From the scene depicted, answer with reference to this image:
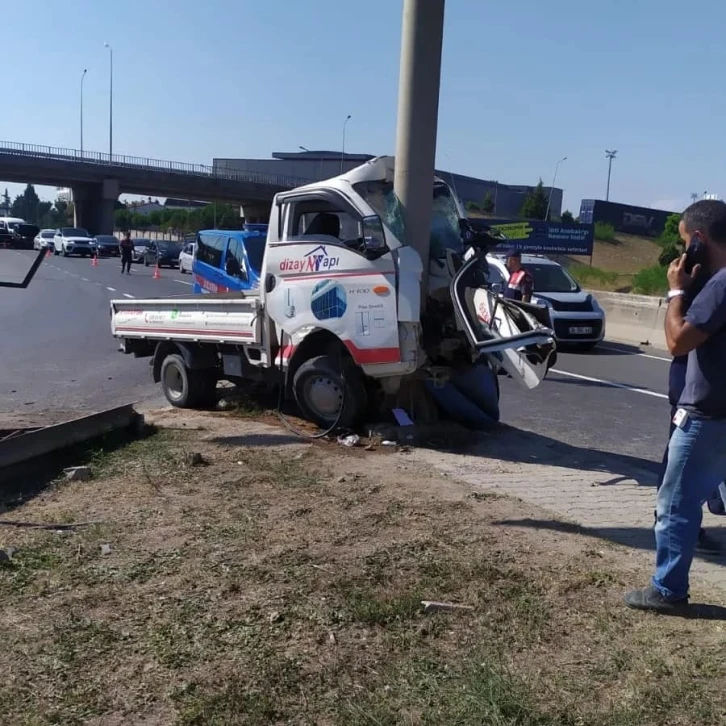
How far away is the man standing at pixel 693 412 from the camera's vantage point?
4117 mm

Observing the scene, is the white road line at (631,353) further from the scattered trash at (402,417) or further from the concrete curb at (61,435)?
the concrete curb at (61,435)

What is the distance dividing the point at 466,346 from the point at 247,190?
72.7 meters

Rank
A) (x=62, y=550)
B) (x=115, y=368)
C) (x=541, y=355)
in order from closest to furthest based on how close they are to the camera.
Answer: (x=62, y=550) < (x=541, y=355) < (x=115, y=368)

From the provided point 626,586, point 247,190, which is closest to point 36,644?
→ point 626,586

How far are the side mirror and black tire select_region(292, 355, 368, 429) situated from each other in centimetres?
110

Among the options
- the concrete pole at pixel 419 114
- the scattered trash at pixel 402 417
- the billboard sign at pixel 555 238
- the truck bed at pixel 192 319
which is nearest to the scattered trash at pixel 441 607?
the scattered trash at pixel 402 417

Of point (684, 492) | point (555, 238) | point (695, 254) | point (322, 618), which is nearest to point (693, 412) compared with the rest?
point (684, 492)

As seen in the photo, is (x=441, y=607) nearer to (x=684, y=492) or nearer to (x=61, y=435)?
(x=684, y=492)

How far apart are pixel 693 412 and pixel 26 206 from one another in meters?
156

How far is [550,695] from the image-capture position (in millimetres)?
3604

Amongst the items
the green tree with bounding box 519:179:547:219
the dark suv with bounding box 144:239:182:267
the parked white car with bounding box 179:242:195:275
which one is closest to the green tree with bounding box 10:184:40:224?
the green tree with bounding box 519:179:547:219

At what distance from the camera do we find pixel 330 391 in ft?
28.3

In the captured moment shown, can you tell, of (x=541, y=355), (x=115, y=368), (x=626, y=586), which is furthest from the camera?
(x=115, y=368)

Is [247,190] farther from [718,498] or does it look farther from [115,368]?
[718,498]
